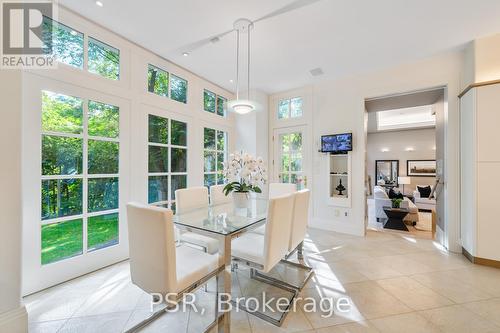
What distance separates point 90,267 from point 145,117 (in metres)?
1.93

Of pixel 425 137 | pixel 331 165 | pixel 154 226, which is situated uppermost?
pixel 425 137

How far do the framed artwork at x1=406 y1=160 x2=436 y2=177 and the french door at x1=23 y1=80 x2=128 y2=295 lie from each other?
355 inches

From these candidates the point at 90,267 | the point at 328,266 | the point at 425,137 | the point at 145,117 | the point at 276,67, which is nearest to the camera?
the point at 90,267

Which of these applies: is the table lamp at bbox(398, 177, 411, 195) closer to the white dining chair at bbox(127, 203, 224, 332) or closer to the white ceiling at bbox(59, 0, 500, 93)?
the white ceiling at bbox(59, 0, 500, 93)

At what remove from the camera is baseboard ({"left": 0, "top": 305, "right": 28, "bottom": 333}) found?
A: 1448 millimetres

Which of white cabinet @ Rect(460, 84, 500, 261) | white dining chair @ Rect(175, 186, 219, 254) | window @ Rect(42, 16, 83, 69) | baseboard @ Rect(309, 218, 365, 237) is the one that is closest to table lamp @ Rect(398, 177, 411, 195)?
baseboard @ Rect(309, 218, 365, 237)

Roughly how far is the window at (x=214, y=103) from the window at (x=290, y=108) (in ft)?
3.99

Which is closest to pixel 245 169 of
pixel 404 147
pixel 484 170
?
pixel 484 170

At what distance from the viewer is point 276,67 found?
11.2 feet

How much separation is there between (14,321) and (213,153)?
3125 mm

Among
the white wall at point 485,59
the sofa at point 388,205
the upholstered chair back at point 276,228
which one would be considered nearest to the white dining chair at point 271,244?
the upholstered chair back at point 276,228

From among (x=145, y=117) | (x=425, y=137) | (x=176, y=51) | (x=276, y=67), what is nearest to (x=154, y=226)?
(x=145, y=117)

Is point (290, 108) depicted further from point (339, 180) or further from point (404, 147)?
point (404, 147)

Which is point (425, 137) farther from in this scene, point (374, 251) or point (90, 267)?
point (90, 267)
